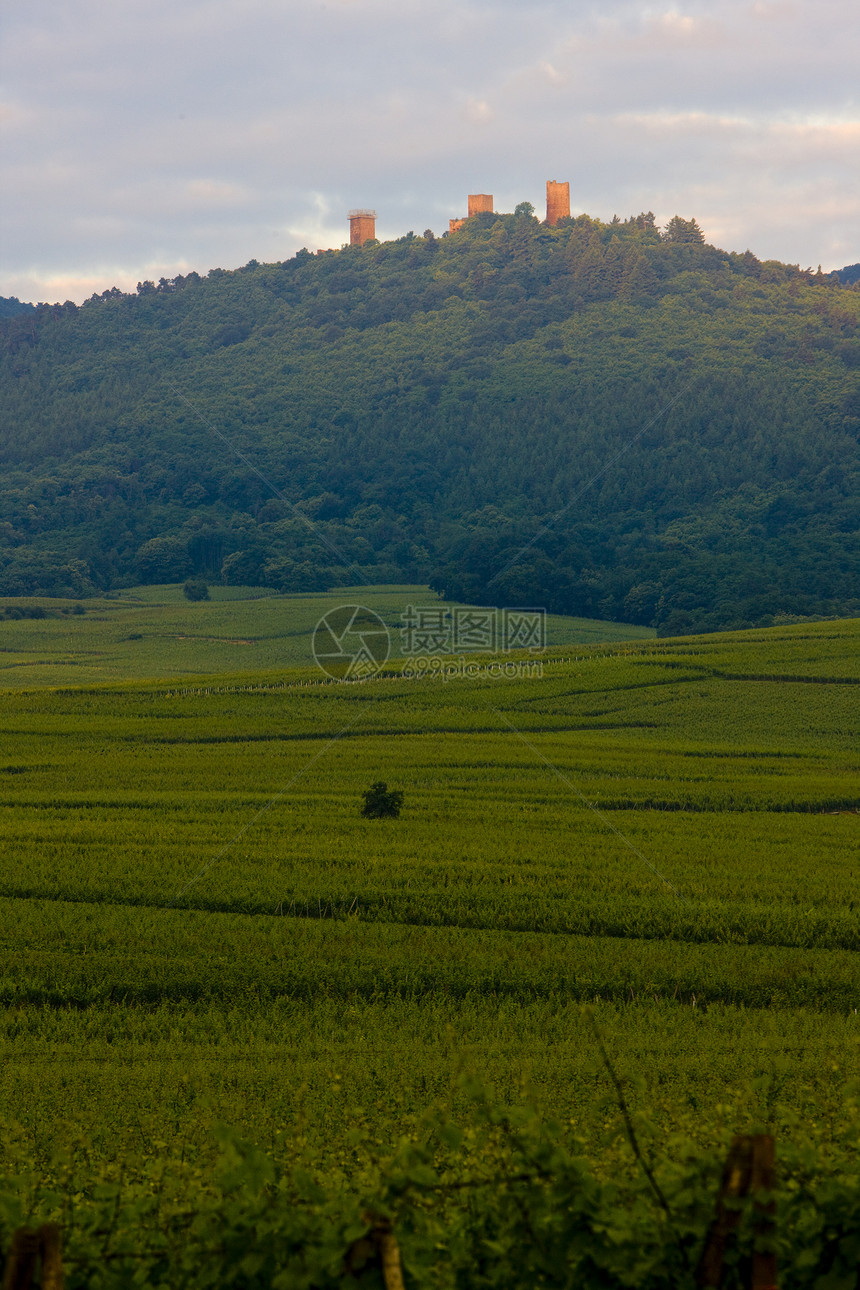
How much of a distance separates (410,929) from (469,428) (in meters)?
116

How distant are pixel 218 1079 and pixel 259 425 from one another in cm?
12197

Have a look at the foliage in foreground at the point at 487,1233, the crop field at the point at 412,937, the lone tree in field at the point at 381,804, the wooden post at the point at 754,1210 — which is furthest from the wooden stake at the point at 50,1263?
the lone tree in field at the point at 381,804

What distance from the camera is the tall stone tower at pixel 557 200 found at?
589ft

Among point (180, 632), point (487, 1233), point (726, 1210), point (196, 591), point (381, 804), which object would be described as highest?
point (196, 591)

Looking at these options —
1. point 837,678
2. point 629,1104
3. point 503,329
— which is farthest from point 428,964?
point 503,329

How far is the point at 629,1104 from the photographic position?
29.0 ft

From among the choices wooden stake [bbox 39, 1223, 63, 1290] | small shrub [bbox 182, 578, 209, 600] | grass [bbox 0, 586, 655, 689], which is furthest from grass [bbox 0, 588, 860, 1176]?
small shrub [bbox 182, 578, 209, 600]

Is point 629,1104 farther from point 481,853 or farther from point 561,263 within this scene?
point 561,263

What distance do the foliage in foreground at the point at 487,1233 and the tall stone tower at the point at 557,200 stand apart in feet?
623

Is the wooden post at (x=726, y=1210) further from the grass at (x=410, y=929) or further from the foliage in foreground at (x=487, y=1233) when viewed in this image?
the grass at (x=410, y=929)

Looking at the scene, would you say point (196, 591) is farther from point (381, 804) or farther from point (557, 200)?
point (557, 200)

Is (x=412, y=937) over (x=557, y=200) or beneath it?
beneath

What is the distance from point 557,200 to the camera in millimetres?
180125

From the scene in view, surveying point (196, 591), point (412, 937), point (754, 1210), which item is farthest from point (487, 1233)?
point (196, 591)
